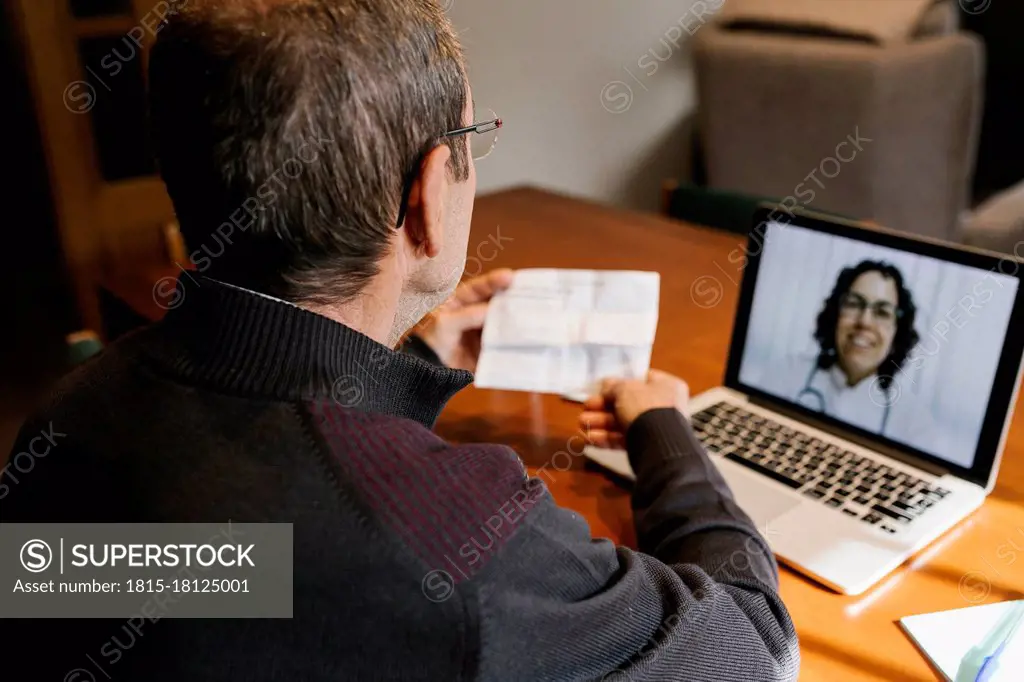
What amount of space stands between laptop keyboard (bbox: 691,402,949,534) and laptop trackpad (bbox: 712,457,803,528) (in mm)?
16

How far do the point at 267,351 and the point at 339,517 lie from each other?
5.7 inches

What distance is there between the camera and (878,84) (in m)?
2.69

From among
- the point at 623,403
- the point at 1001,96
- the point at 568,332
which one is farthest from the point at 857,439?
the point at 1001,96

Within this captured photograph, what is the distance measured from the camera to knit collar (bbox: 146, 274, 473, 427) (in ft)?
2.13

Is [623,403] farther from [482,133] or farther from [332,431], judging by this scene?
[332,431]

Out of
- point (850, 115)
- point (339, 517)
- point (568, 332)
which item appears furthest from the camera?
point (850, 115)

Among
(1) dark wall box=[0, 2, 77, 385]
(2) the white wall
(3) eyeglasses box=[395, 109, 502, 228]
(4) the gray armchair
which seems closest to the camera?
(3) eyeglasses box=[395, 109, 502, 228]

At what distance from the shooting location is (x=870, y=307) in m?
1.11

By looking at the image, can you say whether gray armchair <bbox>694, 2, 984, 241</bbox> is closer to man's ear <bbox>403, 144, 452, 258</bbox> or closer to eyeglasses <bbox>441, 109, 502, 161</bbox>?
eyeglasses <bbox>441, 109, 502, 161</bbox>

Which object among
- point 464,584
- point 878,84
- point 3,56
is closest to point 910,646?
point 464,584

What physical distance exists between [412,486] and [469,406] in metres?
0.69

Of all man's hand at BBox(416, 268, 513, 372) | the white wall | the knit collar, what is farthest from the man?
the white wall

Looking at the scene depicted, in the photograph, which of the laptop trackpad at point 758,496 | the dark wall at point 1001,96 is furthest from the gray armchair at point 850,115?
the laptop trackpad at point 758,496

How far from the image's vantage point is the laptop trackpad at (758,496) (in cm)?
101
